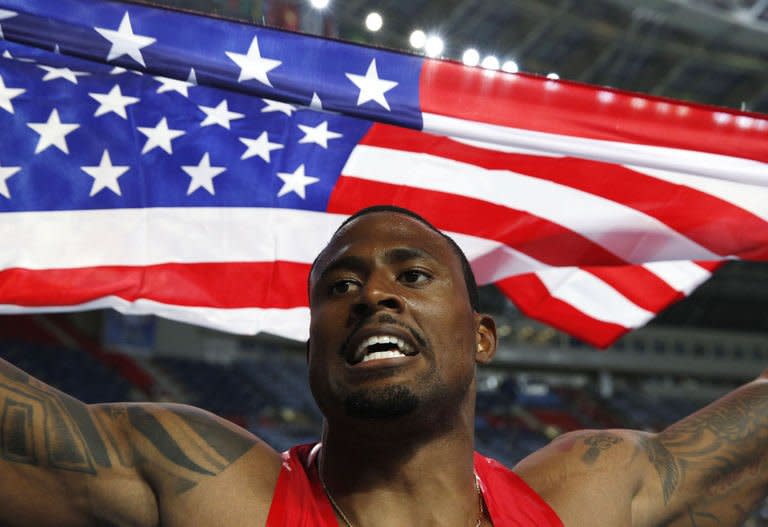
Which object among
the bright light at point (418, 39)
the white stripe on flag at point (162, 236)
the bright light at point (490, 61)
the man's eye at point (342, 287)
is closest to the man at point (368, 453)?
the man's eye at point (342, 287)

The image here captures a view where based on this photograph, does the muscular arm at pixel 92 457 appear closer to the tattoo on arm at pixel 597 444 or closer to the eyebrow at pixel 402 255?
the eyebrow at pixel 402 255

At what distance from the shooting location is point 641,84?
19.7 metres

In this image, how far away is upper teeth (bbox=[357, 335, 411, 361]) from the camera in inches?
71.7

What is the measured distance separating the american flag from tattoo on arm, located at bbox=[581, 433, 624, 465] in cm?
83

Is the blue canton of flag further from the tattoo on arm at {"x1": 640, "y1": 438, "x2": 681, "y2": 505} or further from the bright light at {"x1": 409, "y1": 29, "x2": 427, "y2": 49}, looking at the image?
the bright light at {"x1": 409, "y1": 29, "x2": 427, "y2": 49}

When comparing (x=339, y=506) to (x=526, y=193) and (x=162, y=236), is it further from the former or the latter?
(x=526, y=193)

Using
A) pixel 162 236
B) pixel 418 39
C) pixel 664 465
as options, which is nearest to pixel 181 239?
pixel 162 236

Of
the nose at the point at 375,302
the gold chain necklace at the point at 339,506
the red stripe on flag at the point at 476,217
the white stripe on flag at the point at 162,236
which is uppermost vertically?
the red stripe on flag at the point at 476,217

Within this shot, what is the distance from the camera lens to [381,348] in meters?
1.85

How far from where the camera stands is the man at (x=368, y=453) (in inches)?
66.7

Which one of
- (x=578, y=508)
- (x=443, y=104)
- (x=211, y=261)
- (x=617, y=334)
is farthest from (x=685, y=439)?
(x=211, y=261)

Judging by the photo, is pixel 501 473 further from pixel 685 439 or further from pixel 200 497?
pixel 200 497

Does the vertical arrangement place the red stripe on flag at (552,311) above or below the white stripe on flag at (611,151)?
below

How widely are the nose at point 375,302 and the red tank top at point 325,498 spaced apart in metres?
0.38
